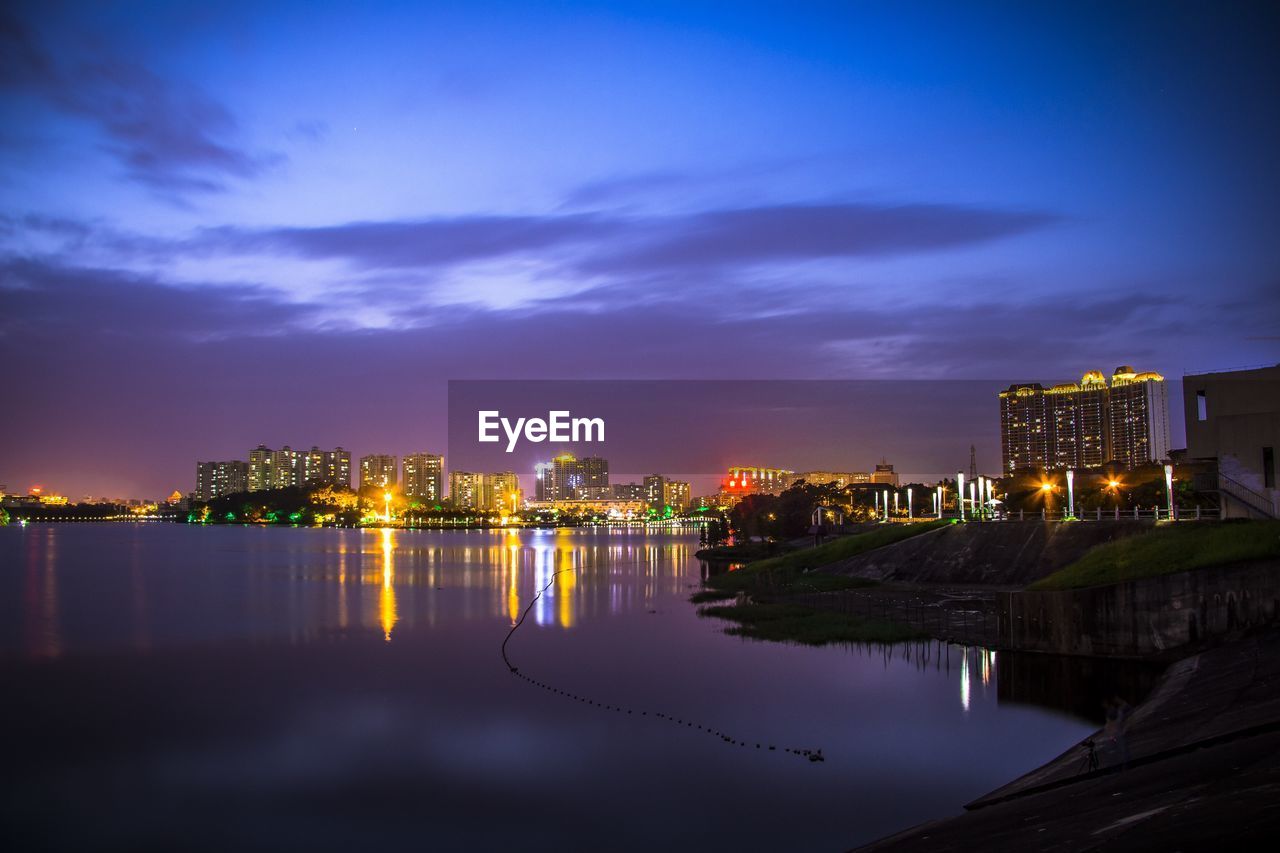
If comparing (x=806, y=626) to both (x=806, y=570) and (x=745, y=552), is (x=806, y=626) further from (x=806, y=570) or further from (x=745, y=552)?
(x=745, y=552)

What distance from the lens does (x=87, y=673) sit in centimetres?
3875

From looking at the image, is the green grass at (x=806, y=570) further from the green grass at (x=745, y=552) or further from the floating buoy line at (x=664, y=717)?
the green grass at (x=745, y=552)

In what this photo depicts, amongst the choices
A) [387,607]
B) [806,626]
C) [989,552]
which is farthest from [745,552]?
[806,626]

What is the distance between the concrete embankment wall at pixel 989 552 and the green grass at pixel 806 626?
36.1ft

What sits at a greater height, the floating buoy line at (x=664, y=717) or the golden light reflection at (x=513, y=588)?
the floating buoy line at (x=664, y=717)

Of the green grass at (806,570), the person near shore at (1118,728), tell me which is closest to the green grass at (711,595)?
the green grass at (806,570)

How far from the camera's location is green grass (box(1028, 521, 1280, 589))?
92.2 feet

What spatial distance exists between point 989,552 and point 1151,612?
88.3ft

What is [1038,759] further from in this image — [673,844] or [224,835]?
[224,835]

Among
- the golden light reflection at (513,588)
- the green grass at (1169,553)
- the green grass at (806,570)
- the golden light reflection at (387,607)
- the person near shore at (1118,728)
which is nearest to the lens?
the person near shore at (1118,728)

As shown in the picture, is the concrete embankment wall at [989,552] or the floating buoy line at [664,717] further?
the concrete embankment wall at [989,552]

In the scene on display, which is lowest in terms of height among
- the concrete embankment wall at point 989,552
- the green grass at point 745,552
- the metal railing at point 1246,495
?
the green grass at point 745,552

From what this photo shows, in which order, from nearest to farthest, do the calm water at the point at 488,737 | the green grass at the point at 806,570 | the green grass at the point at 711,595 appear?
the calm water at the point at 488,737 < the green grass at the point at 806,570 < the green grass at the point at 711,595

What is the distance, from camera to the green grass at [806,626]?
39.1 metres
